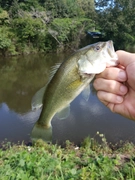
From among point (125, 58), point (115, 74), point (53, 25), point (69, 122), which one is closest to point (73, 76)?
point (115, 74)

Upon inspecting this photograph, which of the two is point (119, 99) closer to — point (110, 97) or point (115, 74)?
point (110, 97)

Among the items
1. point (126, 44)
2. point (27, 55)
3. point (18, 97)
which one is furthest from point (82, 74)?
point (126, 44)

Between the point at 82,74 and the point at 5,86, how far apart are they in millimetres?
13642

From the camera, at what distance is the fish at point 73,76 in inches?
63.2

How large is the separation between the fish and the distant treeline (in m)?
24.4

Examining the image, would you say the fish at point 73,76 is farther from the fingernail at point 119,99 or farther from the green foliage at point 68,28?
the green foliage at point 68,28

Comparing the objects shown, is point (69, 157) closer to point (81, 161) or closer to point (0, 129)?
point (81, 161)

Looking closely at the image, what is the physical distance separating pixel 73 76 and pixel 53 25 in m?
28.0

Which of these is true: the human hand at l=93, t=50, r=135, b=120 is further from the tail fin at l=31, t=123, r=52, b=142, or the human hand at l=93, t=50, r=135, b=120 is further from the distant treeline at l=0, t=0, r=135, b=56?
the distant treeline at l=0, t=0, r=135, b=56

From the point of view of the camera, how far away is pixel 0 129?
8.20 m

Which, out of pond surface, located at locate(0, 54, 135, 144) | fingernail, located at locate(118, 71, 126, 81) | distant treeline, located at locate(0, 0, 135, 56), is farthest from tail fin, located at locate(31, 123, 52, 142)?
distant treeline, located at locate(0, 0, 135, 56)

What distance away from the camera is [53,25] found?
2847 centimetres

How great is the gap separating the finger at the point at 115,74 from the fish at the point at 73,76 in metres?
0.06

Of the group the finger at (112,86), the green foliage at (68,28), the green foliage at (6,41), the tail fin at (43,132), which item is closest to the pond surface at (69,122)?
the tail fin at (43,132)
